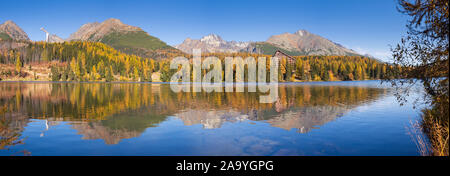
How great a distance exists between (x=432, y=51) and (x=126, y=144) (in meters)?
19.9

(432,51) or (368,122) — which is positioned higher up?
(432,51)

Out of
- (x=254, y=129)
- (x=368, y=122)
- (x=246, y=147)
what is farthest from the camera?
(x=368, y=122)

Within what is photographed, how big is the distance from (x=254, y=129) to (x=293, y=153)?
7382 millimetres
